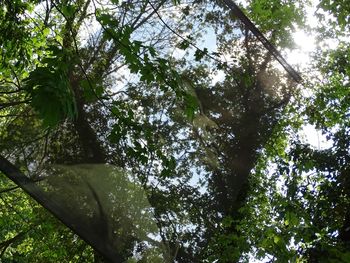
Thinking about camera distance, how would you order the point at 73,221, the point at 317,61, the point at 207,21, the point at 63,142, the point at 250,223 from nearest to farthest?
1. the point at 73,221
2. the point at 63,142
3. the point at 207,21
4. the point at 250,223
5. the point at 317,61

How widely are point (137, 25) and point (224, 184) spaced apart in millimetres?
1893

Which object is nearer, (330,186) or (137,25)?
(137,25)

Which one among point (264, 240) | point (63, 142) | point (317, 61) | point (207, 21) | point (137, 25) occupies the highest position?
point (317, 61)

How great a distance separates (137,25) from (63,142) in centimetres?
136

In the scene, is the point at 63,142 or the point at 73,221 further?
the point at 63,142

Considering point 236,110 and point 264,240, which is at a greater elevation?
point 236,110

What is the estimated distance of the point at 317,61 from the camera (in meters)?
9.09

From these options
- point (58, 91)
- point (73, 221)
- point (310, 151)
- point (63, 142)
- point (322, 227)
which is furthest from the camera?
point (310, 151)

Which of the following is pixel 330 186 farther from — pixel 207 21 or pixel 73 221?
pixel 73 221

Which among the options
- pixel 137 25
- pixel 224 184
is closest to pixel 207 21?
pixel 137 25

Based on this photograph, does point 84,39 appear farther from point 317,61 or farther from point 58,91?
point 317,61

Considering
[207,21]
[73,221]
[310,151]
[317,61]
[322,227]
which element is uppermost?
[317,61]

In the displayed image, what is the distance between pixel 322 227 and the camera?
584 cm

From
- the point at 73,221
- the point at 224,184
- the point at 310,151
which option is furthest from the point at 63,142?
the point at 310,151
